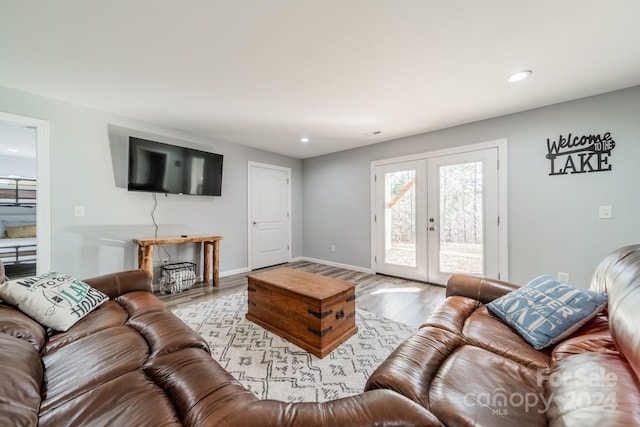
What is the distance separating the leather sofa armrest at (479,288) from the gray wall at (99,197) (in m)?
3.59

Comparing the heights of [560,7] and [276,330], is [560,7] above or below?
above

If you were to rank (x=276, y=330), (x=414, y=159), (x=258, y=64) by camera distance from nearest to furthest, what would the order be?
(x=258, y=64) < (x=276, y=330) < (x=414, y=159)

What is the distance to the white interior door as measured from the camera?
4.62 meters

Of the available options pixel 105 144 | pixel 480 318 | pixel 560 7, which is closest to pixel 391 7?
pixel 560 7

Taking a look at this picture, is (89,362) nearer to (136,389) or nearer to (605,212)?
(136,389)

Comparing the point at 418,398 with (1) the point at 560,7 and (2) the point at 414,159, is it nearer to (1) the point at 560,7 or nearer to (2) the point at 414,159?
(1) the point at 560,7

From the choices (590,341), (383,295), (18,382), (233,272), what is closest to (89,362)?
(18,382)

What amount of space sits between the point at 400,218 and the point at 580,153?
2185 millimetres

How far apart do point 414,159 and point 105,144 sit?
14.0 ft

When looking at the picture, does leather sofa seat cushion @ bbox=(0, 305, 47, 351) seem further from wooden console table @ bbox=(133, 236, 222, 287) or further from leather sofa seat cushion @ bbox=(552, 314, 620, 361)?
leather sofa seat cushion @ bbox=(552, 314, 620, 361)

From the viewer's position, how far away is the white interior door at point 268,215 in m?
4.62

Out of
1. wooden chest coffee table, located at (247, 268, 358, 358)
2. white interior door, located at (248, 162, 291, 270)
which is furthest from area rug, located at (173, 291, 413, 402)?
white interior door, located at (248, 162, 291, 270)

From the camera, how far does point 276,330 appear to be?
7.12 feet

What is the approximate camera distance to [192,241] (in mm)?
3416
